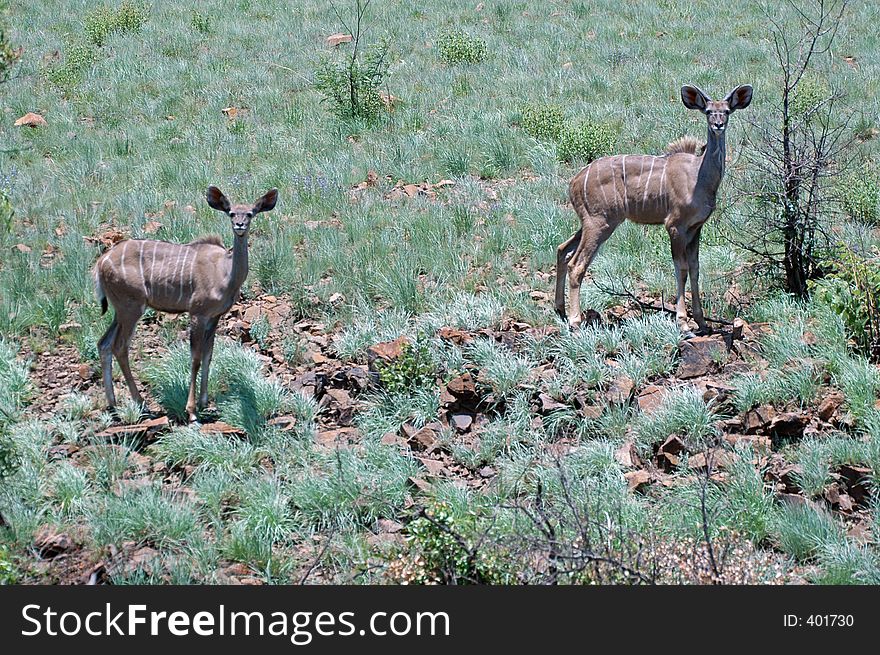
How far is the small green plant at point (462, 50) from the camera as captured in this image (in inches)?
784

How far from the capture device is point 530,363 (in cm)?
880

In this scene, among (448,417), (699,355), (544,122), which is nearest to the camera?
(448,417)

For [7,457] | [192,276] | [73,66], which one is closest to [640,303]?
[192,276]

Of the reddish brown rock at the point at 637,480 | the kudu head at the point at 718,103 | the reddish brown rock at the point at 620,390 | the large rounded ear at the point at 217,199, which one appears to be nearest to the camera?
the reddish brown rock at the point at 637,480

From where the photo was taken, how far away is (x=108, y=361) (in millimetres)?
8711

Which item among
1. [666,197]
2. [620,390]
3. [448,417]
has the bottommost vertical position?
[448,417]

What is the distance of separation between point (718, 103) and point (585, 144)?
15.9ft

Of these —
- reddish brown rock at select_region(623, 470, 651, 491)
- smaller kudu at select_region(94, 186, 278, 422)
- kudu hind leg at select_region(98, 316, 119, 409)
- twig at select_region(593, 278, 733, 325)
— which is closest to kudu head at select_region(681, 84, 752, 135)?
twig at select_region(593, 278, 733, 325)

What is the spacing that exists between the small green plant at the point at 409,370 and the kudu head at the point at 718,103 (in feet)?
11.4

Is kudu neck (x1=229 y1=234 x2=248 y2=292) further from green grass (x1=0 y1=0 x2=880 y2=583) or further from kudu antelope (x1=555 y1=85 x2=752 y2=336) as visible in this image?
kudu antelope (x1=555 y1=85 x2=752 y2=336)

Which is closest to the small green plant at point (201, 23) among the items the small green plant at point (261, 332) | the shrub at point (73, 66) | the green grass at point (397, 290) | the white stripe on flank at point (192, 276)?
the green grass at point (397, 290)

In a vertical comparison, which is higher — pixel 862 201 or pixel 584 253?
pixel 862 201

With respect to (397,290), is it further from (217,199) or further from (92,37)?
(92,37)

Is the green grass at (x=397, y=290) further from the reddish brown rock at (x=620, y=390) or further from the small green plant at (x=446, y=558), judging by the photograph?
the small green plant at (x=446, y=558)
